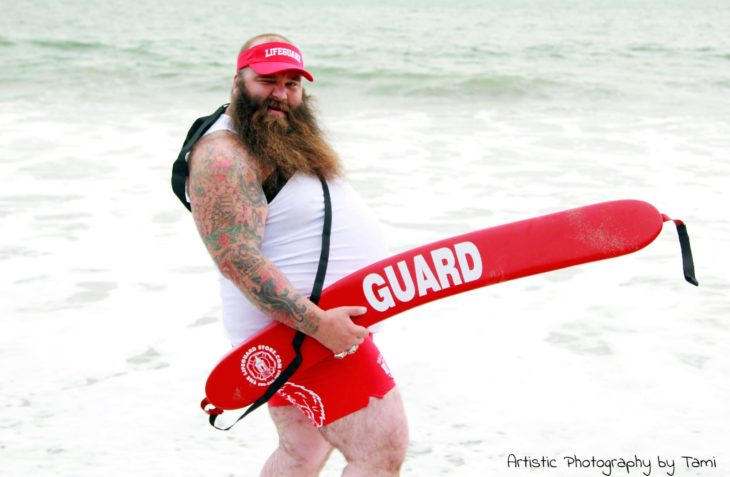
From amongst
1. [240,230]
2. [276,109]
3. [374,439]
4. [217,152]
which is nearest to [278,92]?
[276,109]

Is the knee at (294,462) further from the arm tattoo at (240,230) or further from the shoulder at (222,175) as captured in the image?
the shoulder at (222,175)

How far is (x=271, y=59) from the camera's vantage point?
7.00ft

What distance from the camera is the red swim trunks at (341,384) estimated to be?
80.9 inches

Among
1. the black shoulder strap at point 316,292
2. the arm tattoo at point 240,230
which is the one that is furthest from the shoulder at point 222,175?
the black shoulder strap at point 316,292

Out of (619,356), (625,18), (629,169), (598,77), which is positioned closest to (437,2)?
(625,18)

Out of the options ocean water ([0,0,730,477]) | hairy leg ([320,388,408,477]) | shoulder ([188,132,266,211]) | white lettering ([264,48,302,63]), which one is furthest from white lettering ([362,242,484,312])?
ocean water ([0,0,730,477])

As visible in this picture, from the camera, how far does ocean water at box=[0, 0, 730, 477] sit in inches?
130

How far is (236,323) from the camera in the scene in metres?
2.18

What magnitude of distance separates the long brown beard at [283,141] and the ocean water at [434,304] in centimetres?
138

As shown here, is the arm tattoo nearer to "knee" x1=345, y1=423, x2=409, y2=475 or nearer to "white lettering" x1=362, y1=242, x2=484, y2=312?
"white lettering" x1=362, y1=242, x2=484, y2=312

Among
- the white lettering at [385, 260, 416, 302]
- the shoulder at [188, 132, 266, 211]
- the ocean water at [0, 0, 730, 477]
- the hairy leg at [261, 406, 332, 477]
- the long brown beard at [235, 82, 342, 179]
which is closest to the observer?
the shoulder at [188, 132, 266, 211]

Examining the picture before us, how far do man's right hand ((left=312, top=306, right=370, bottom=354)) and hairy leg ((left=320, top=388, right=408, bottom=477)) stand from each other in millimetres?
159

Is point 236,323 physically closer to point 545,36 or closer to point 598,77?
point 598,77

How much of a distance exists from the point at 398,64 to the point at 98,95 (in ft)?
19.4
